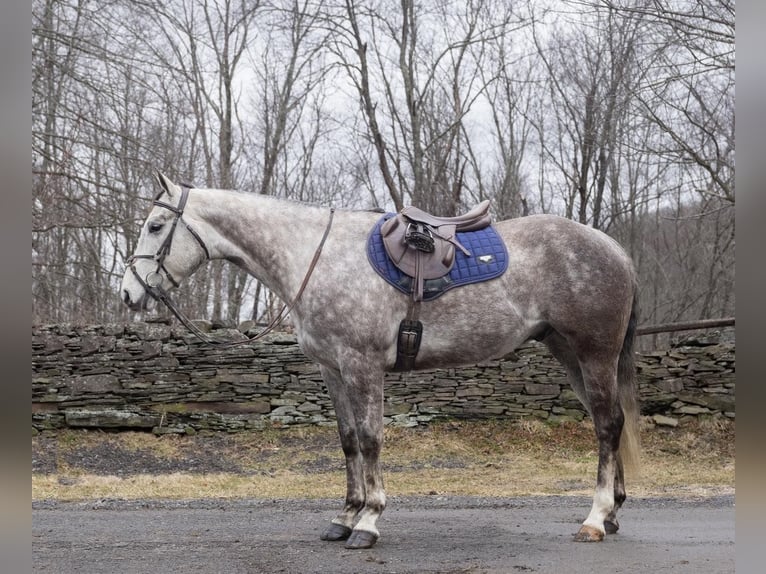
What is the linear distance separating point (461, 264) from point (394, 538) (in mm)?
Answer: 1892

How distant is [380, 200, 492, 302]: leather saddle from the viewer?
4555 millimetres

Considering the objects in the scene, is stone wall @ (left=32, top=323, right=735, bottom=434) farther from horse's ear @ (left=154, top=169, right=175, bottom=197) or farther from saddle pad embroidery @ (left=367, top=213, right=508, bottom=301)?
horse's ear @ (left=154, top=169, right=175, bottom=197)

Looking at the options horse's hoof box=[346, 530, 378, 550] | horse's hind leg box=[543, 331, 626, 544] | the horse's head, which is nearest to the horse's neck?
the horse's head

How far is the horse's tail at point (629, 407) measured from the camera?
492 cm

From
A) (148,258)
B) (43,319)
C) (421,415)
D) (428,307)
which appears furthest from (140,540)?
(43,319)

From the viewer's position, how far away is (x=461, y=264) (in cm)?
466

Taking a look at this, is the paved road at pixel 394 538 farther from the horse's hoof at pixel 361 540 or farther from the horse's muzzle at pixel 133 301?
the horse's muzzle at pixel 133 301

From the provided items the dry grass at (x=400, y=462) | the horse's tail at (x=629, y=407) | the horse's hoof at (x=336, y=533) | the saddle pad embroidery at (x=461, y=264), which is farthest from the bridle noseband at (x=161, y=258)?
the dry grass at (x=400, y=462)

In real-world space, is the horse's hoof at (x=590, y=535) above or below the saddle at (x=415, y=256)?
below

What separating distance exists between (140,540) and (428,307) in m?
2.48

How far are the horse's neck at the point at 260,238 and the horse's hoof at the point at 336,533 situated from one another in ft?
5.07

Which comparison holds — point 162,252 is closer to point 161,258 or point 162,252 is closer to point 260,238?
point 161,258

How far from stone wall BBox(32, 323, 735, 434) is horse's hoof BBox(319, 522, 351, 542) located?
225 inches

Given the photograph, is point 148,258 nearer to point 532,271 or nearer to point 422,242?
point 422,242
